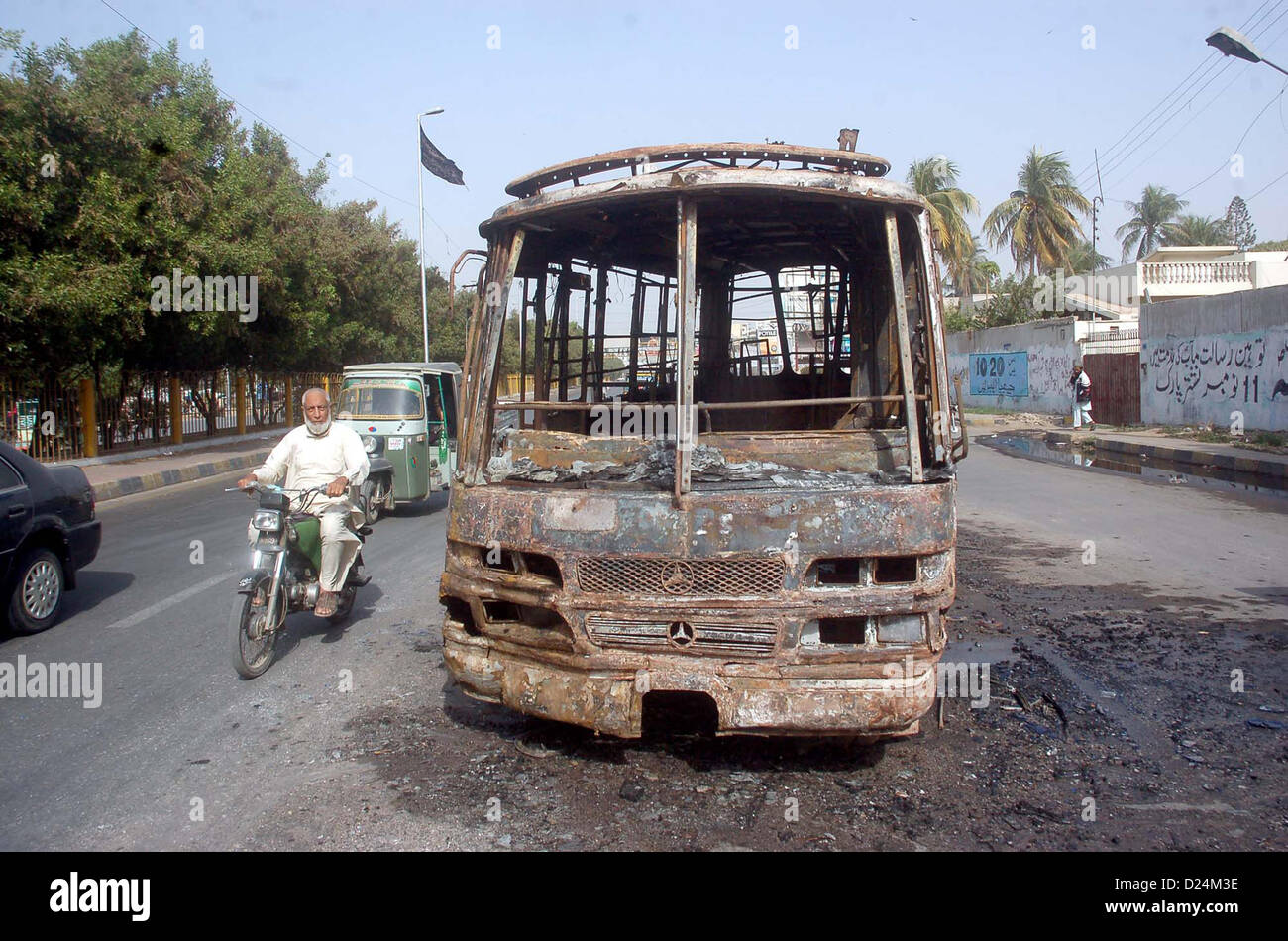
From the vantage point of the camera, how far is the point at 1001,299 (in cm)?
3619

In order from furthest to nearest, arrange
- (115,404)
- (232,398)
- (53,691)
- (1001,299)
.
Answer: (1001,299)
(232,398)
(115,404)
(53,691)

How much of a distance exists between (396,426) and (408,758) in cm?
797

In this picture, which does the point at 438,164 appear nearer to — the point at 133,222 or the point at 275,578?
the point at 133,222

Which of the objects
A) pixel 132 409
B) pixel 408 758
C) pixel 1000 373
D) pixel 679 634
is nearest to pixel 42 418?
pixel 132 409

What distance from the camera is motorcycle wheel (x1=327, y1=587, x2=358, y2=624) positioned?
241 inches

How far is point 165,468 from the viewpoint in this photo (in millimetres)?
17406

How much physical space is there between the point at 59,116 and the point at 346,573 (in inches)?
505

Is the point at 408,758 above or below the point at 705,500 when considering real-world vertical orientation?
below

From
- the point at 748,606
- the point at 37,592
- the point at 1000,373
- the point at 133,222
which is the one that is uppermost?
the point at 133,222

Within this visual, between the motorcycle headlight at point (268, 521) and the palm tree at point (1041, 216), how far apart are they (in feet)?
138
